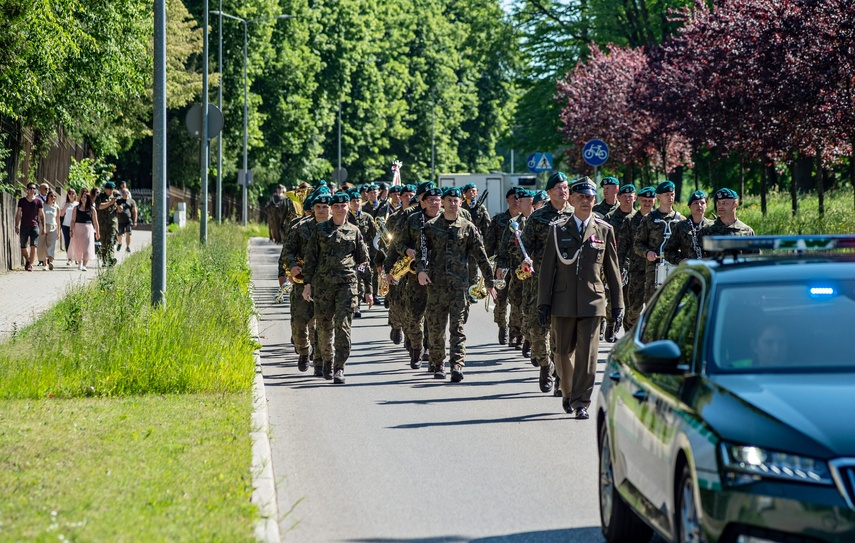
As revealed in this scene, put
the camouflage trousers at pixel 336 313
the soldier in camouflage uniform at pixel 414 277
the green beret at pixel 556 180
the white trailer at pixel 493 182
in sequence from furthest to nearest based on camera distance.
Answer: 1. the white trailer at pixel 493 182
2. the soldier in camouflage uniform at pixel 414 277
3. the camouflage trousers at pixel 336 313
4. the green beret at pixel 556 180

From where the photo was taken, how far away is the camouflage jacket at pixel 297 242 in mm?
14461

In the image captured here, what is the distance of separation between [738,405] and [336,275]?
29.4ft

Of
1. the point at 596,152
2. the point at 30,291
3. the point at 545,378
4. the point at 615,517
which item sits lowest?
the point at 30,291

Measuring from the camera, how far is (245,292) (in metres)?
19.5

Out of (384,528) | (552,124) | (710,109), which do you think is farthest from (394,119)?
(384,528)

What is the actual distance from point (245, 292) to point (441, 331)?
533 centimetres

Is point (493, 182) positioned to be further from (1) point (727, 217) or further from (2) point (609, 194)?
(1) point (727, 217)

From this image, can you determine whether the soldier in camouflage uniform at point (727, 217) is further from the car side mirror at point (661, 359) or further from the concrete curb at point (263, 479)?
the car side mirror at point (661, 359)

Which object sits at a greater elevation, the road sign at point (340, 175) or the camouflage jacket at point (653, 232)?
the road sign at point (340, 175)

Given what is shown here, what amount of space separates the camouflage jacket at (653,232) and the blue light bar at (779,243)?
346 inches

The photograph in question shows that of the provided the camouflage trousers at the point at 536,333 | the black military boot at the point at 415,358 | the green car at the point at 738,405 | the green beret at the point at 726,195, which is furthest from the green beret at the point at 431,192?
the green car at the point at 738,405

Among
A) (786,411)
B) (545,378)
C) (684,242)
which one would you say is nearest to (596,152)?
(684,242)

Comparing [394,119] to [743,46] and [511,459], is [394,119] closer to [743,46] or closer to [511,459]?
[743,46]

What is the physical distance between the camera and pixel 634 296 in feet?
54.3
